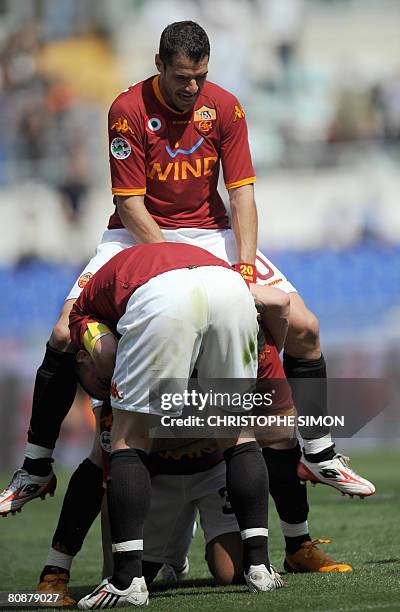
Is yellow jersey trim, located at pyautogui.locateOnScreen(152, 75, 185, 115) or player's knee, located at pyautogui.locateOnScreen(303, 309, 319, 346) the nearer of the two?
player's knee, located at pyautogui.locateOnScreen(303, 309, 319, 346)

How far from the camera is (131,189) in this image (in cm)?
529

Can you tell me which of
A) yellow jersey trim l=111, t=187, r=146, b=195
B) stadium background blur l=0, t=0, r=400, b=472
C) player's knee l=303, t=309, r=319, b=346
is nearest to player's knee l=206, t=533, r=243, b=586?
player's knee l=303, t=309, r=319, b=346

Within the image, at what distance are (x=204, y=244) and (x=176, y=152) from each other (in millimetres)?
438

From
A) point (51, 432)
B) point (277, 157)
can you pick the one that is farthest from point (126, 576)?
point (277, 157)

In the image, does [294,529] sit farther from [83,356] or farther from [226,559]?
[83,356]

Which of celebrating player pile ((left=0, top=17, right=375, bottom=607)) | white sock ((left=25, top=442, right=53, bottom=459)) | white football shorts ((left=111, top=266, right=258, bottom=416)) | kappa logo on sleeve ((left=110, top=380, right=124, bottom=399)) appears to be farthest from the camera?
white sock ((left=25, top=442, right=53, bottom=459))

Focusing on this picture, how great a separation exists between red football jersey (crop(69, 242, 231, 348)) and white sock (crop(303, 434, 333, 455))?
1.18m

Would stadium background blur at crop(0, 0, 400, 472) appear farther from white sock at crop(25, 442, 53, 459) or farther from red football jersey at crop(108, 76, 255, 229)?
white sock at crop(25, 442, 53, 459)

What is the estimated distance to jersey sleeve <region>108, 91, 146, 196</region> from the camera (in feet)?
17.4

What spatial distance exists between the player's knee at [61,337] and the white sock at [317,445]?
113cm

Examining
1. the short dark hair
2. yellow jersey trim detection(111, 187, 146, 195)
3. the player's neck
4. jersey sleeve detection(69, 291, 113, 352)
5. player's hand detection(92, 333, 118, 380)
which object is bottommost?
player's hand detection(92, 333, 118, 380)

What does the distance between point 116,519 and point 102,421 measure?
770mm

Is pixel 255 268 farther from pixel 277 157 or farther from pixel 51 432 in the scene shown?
pixel 277 157

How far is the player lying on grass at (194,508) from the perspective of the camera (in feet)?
16.0
